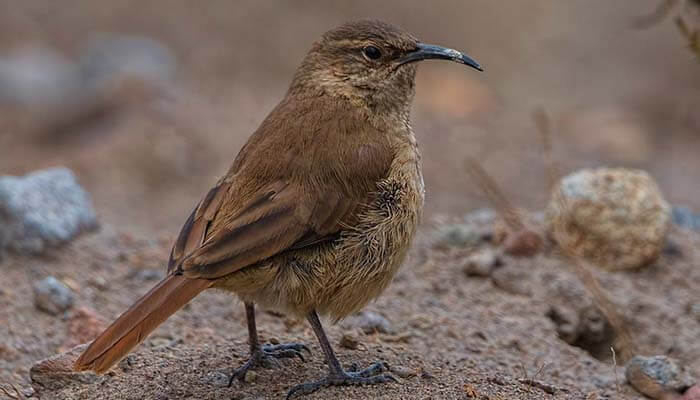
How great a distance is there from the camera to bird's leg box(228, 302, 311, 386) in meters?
4.92

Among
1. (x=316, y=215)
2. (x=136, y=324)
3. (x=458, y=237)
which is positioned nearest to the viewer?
(x=136, y=324)

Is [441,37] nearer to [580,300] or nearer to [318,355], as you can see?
[580,300]

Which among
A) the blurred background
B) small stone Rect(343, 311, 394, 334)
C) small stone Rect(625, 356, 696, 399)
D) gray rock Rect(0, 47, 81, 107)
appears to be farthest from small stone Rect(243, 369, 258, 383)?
gray rock Rect(0, 47, 81, 107)

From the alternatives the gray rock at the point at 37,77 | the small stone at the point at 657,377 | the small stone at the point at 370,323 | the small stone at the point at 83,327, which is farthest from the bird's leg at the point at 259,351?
the gray rock at the point at 37,77

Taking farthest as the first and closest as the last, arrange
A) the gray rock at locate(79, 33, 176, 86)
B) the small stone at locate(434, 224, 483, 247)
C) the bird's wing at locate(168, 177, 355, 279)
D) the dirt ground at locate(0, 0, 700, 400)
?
the gray rock at locate(79, 33, 176, 86) → the small stone at locate(434, 224, 483, 247) → the dirt ground at locate(0, 0, 700, 400) → the bird's wing at locate(168, 177, 355, 279)

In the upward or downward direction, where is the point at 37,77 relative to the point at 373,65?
upward

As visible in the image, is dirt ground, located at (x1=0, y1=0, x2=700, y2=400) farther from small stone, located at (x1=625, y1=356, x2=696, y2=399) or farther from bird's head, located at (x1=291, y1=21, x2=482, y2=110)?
bird's head, located at (x1=291, y1=21, x2=482, y2=110)

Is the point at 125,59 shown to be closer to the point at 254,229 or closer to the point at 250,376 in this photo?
the point at 250,376

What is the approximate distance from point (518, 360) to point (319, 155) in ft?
4.95

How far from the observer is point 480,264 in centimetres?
643

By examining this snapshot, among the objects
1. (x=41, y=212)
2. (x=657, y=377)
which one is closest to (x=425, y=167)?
(x=41, y=212)

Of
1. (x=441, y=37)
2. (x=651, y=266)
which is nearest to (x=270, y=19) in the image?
(x=441, y=37)

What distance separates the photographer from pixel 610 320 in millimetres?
5668

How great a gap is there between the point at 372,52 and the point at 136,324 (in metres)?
1.80
